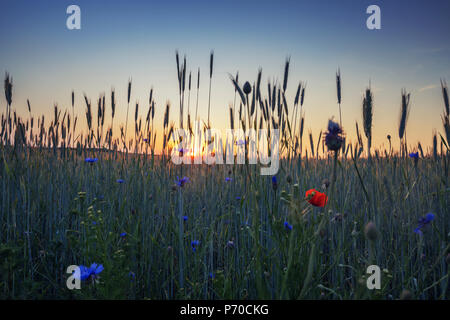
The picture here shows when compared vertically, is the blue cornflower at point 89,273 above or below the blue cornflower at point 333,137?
below

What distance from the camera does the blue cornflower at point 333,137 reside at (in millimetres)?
949

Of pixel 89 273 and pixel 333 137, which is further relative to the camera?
pixel 89 273

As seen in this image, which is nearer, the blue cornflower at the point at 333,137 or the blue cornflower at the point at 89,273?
the blue cornflower at the point at 333,137

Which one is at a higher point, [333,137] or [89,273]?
[333,137]

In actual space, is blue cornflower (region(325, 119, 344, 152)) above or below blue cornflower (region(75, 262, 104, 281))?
above

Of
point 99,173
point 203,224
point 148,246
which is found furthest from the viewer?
point 99,173

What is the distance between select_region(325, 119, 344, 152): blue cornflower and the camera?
3.11ft

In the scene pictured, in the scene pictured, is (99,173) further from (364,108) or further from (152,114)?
(364,108)

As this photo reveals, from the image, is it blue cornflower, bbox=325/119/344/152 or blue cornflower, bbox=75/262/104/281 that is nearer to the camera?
blue cornflower, bbox=325/119/344/152

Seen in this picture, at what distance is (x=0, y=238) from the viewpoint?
5.76ft

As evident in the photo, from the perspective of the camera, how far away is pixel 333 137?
3.18 feet

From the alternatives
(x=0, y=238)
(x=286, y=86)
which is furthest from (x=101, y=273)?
(x=286, y=86)
